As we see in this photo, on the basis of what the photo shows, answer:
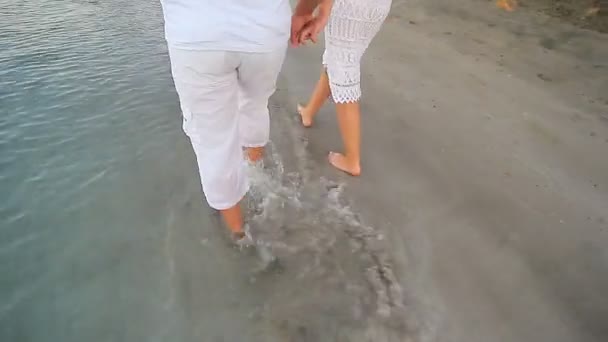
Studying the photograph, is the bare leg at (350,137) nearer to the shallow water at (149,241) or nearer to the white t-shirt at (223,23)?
the shallow water at (149,241)

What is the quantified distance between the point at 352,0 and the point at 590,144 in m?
1.50

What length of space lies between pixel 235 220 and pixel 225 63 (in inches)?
30.3

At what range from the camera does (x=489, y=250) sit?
1990mm

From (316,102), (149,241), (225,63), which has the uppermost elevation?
(225,63)

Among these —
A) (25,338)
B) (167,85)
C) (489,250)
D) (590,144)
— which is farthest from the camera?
(167,85)

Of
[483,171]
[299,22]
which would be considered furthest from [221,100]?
[483,171]

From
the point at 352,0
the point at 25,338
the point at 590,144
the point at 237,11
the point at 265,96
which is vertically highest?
the point at 237,11

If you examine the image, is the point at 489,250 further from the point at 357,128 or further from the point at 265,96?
the point at 265,96

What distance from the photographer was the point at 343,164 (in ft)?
8.05

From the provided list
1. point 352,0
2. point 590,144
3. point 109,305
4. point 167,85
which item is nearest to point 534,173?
point 590,144

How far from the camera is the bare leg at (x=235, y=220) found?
6.38ft

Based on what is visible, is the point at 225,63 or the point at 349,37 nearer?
the point at 225,63

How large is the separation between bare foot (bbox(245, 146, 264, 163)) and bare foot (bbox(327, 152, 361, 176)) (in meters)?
0.36

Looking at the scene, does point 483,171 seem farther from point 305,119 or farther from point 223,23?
point 223,23
